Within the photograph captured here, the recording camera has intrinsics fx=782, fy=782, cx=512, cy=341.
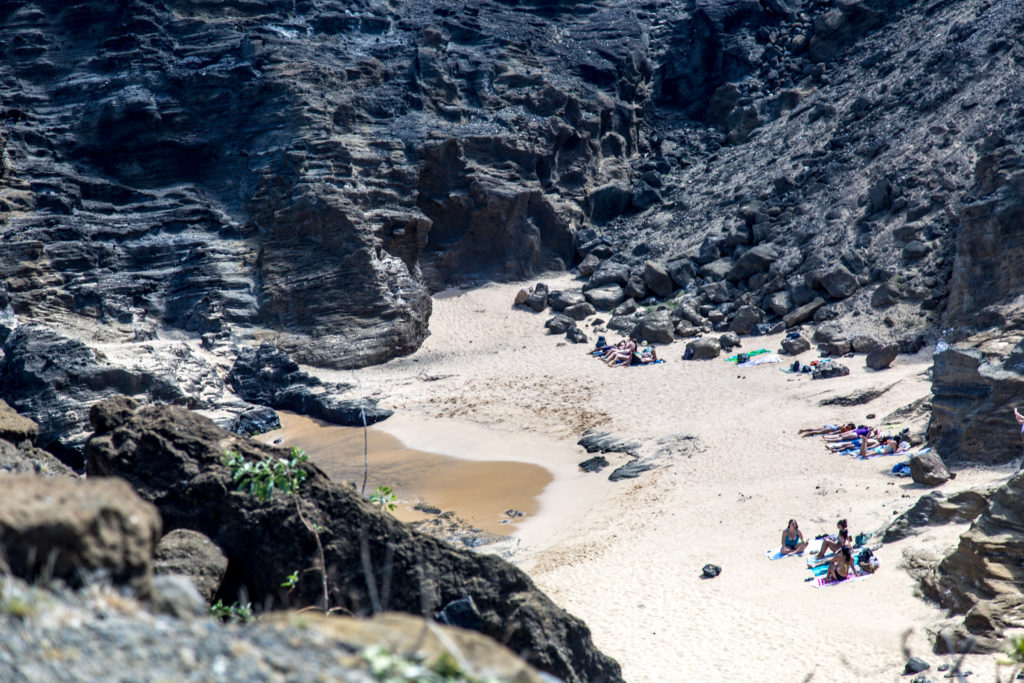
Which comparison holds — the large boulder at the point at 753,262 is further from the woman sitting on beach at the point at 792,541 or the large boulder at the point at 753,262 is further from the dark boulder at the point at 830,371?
the woman sitting on beach at the point at 792,541

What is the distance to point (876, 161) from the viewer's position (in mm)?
30203

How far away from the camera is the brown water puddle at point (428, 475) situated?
16.4 meters

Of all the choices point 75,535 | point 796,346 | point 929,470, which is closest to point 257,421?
point 796,346

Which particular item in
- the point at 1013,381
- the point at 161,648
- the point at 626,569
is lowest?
the point at 626,569

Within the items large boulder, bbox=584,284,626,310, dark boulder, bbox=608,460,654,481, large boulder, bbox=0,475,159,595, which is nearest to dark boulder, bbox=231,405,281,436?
dark boulder, bbox=608,460,654,481

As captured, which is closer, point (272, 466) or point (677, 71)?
point (272, 466)

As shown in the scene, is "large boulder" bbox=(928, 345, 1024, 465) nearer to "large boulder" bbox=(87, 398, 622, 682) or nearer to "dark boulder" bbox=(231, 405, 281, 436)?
"large boulder" bbox=(87, 398, 622, 682)

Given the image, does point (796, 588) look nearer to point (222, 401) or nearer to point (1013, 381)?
point (1013, 381)

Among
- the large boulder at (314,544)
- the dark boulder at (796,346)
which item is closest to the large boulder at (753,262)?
the dark boulder at (796,346)

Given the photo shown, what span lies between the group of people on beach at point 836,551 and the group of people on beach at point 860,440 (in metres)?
3.80

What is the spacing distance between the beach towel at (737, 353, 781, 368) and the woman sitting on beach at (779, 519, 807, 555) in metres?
11.5

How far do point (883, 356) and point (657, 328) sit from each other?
7573 mm

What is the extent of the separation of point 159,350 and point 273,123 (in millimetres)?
12668

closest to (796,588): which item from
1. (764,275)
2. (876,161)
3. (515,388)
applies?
(515,388)
